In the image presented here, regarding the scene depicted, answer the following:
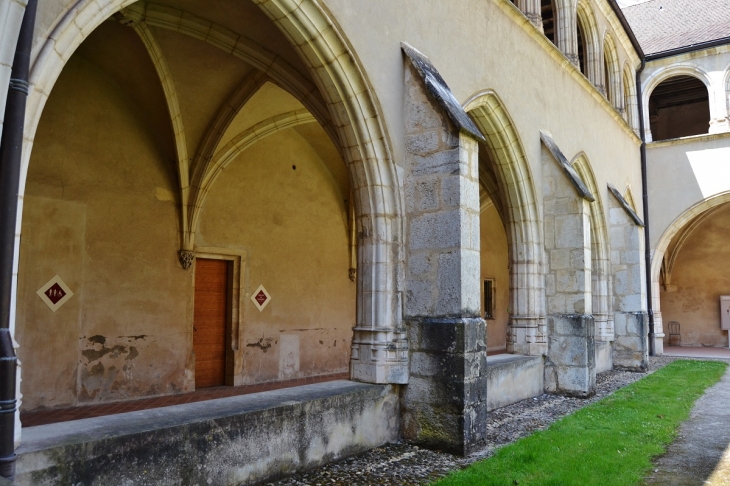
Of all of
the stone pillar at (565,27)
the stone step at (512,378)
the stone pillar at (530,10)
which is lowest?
the stone step at (512,378)

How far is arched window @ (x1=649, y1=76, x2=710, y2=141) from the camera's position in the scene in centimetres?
1736

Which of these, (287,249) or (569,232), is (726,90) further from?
(287,249)

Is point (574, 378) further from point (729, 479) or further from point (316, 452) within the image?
point (316, 452)

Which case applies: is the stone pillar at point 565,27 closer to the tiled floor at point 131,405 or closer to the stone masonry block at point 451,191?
the stone masonry block at point 451,191

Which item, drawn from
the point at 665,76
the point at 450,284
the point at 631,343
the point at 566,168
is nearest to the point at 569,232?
the point at 566,168

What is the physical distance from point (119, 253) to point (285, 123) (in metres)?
2.86

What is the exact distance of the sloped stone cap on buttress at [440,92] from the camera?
17.4 ft

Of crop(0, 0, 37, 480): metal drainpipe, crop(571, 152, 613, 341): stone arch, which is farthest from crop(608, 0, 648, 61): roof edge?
crop(0, 0, 37, 480): metal drainpipe

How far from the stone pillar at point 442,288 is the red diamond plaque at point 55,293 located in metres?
3.87

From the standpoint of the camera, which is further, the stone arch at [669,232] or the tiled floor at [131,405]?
the stone arch at [669,232]

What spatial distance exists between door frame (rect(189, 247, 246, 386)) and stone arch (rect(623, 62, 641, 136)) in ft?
36.3

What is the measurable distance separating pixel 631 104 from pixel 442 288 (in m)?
12.5

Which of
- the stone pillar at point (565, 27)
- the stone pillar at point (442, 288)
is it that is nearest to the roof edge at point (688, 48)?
the stone pillar at point (565, 27)

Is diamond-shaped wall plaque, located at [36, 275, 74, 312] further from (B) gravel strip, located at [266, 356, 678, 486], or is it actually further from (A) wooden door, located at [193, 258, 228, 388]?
(B) gravel strip, located at [266, 356, 678, 486]
